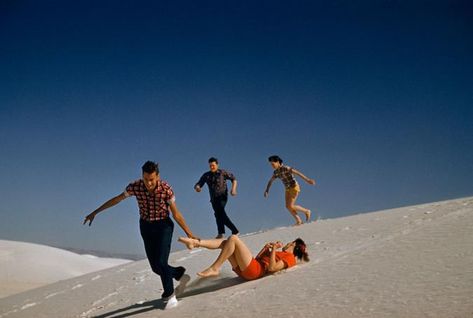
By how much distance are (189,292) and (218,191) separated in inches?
172

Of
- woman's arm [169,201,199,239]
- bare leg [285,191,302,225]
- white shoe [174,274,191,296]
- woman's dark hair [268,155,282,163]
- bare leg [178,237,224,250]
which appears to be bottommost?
white shoe [174,274,191,296]

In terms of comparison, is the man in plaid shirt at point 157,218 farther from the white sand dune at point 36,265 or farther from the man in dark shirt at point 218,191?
the white sand dune at point 36,265

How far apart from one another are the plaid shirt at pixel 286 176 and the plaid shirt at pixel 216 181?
135 centimetres

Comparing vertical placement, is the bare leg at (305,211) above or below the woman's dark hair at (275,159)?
below

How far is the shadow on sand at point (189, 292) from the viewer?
159 inches

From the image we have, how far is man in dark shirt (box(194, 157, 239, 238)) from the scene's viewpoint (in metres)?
8.53

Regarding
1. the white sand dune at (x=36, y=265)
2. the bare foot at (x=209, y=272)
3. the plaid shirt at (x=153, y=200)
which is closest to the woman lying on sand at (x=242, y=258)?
the bare foot at (x=209, y=272)

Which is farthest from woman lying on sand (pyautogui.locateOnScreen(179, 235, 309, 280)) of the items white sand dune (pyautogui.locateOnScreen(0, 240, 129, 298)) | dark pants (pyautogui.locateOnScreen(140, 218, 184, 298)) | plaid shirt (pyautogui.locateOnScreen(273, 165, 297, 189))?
white sand dune (pyautogui.locateOnScreen(0, 240, 129, 298))

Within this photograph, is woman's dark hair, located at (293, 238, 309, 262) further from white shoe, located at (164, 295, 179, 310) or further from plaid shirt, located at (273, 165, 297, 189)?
plaid shirt, located at (273, 165, 297, 189)

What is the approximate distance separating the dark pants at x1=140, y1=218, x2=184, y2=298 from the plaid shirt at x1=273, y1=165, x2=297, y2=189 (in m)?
5.62

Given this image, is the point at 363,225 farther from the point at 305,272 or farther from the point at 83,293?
the point at 83,293


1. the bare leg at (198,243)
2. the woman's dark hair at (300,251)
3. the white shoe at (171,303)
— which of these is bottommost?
the white shoe at (171,303)

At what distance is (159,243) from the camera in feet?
12.7

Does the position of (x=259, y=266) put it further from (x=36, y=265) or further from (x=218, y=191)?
(x=36, y=265)
